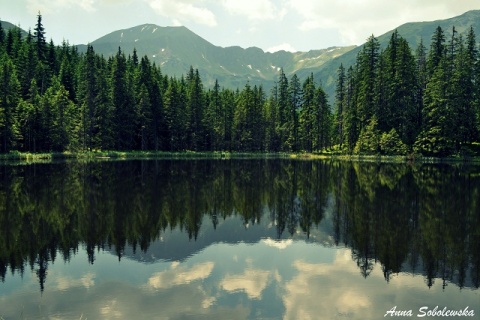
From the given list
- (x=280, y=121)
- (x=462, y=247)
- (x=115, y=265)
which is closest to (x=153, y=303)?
(x=115, y=265)

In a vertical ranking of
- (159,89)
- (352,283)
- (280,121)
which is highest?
(159,89)

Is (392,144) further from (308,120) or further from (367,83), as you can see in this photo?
(308,120)

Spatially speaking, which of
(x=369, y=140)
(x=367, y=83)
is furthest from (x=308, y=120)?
(x=369, y=140)

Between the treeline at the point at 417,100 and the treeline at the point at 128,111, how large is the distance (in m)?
18.4

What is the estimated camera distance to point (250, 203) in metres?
30.4

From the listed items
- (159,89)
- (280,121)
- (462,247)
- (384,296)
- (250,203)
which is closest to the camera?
(384,296)

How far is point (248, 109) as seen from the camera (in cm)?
12394

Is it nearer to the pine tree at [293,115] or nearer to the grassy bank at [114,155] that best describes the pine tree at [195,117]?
the grassy bank at [114,155]

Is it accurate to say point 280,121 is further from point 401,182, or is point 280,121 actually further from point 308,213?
point 308,213

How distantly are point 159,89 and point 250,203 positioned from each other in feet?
284
